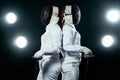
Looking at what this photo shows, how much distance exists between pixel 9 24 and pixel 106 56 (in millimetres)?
470

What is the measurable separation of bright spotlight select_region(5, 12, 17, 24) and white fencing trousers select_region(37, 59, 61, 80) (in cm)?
26

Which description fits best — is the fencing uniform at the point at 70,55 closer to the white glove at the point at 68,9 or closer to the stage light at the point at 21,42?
the white glove at the point at 68,9

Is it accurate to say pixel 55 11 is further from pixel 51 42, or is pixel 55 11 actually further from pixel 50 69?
pixel 50 69

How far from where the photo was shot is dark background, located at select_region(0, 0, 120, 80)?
4.71 feet

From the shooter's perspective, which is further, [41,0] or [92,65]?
[41,0]

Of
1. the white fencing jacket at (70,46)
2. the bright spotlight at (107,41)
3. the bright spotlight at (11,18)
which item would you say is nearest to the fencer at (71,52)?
the white fencing jacket at (70,46)

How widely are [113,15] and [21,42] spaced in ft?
1.46

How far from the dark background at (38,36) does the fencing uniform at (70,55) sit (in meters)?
0.03

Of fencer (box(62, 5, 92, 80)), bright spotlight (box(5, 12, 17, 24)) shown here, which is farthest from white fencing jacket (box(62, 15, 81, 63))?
bright spotlight (box(5, 12, 17, 24))

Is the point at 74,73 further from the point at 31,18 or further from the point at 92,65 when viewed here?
the point at 31,18

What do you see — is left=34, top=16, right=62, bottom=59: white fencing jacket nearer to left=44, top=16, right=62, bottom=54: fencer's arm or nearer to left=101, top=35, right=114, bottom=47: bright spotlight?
left=44, top=16, right=62, bottom=54: fencer's arm

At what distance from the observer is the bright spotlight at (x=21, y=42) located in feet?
4.90

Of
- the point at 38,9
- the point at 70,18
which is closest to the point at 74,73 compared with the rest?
the point at 70,18

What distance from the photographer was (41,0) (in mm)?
1550
